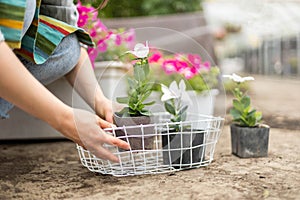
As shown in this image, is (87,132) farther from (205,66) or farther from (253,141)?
(205,66)

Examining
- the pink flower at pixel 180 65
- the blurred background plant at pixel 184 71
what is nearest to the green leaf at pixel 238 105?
the blurred background plant at pixel 184 71

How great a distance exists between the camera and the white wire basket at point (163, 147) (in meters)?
1.29

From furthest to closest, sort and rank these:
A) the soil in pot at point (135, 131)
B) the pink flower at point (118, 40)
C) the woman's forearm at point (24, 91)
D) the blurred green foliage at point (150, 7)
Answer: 1. the blurred green foliage at point (150, 7)
2. the pink flower at point (118, 40)
3. the soil in pot at point (135, 131)
4. the woman's forearm at point (24, 91)

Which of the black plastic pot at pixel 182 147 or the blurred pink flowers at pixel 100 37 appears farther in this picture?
the blurred pink flowers at pixel 100 37

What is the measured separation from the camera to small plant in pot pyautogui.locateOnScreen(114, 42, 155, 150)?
4.22 ft

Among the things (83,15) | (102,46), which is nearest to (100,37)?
(102,46)

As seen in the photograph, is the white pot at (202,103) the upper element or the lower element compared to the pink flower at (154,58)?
lower

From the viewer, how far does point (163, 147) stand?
4.46 ft

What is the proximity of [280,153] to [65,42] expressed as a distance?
873 mm

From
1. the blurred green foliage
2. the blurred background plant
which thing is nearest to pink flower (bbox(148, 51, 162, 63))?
the blurred background plant

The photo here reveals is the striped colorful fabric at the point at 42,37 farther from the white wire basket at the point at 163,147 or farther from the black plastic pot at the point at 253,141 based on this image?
the black plastic pot at the point at 253,141

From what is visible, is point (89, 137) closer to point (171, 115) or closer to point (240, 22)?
point (171, 115)

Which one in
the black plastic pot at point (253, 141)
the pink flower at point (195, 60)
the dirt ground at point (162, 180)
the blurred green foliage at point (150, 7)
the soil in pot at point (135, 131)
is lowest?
the dirt ground at point (162, 180)

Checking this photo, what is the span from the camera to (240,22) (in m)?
8.90
